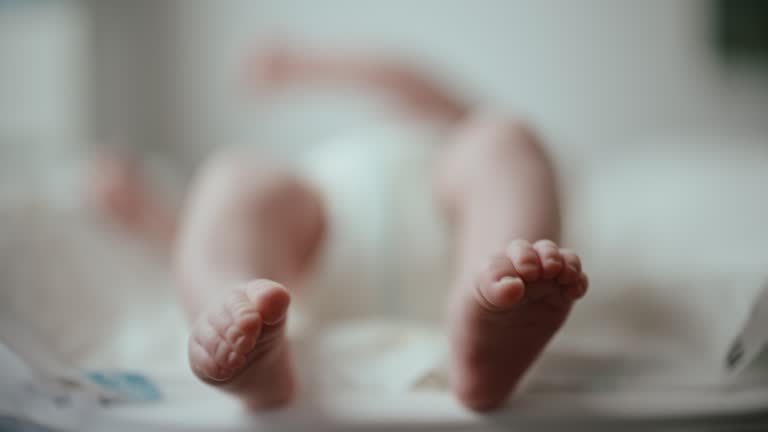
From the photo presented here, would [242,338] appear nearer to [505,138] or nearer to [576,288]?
[576,288]

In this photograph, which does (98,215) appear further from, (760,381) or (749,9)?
(749,9)

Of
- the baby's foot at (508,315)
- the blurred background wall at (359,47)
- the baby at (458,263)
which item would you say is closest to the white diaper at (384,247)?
the baby at (458,263)

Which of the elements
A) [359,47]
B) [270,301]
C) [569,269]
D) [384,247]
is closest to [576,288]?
[569,269]

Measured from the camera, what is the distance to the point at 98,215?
853mm

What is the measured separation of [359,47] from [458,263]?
1.22 m

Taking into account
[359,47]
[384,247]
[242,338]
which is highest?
[242,338]

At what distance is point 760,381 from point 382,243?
14.7 inches

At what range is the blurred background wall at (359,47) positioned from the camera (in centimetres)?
168

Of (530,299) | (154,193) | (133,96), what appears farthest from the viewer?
(133,96)

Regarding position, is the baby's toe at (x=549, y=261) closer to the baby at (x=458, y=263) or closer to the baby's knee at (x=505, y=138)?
the baby at (x=458, y=263)

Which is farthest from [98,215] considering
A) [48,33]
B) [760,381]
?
[48,33]

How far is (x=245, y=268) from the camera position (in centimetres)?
44

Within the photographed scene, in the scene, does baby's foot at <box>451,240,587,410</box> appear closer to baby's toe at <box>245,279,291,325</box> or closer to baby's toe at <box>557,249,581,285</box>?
baby's toe at <box>557,249,581,285</box>

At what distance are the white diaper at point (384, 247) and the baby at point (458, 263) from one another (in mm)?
21
